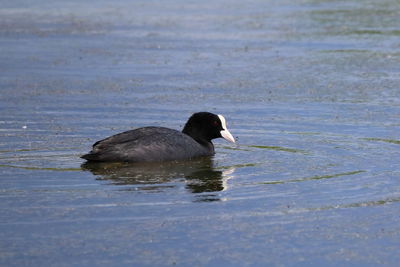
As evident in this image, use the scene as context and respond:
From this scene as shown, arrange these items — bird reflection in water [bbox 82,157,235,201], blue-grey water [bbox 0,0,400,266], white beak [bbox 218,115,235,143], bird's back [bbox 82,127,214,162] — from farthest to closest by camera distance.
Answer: white beak [bbox 218,115,235,143], bird's back [bbox 82,127,214,162], bird reflection in water [bbox 82,157,235,201], blue-grey water [bbox 0,0,400,266]

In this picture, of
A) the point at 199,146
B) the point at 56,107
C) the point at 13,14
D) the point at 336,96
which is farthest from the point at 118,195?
the point at 13,14

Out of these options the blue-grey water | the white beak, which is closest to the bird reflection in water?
the blue-grey water

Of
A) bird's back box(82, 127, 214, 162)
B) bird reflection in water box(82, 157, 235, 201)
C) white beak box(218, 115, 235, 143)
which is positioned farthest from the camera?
white beak box(218, 115, 235, 143)

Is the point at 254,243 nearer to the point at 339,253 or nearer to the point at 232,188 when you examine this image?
the point at 339,253

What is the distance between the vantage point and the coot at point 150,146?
884cm

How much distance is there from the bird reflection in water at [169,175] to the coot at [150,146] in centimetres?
8

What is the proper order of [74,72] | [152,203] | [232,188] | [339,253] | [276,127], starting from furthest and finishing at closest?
[74,72] → [276,127] → [232,188] → [152,203] → [339,253]

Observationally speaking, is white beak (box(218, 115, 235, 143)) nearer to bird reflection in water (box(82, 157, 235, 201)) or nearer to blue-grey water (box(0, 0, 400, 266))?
blue-grey water (box(0, 0, 400, 266))

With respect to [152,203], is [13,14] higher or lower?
higher

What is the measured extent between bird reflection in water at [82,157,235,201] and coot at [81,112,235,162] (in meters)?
0.08

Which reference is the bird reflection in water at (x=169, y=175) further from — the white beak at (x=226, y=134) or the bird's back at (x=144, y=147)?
the white beak at (x=226, y=134)

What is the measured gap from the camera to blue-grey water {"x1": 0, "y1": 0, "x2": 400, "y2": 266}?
620 cm

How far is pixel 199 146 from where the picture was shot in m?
9.48

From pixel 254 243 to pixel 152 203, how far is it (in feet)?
4.21
